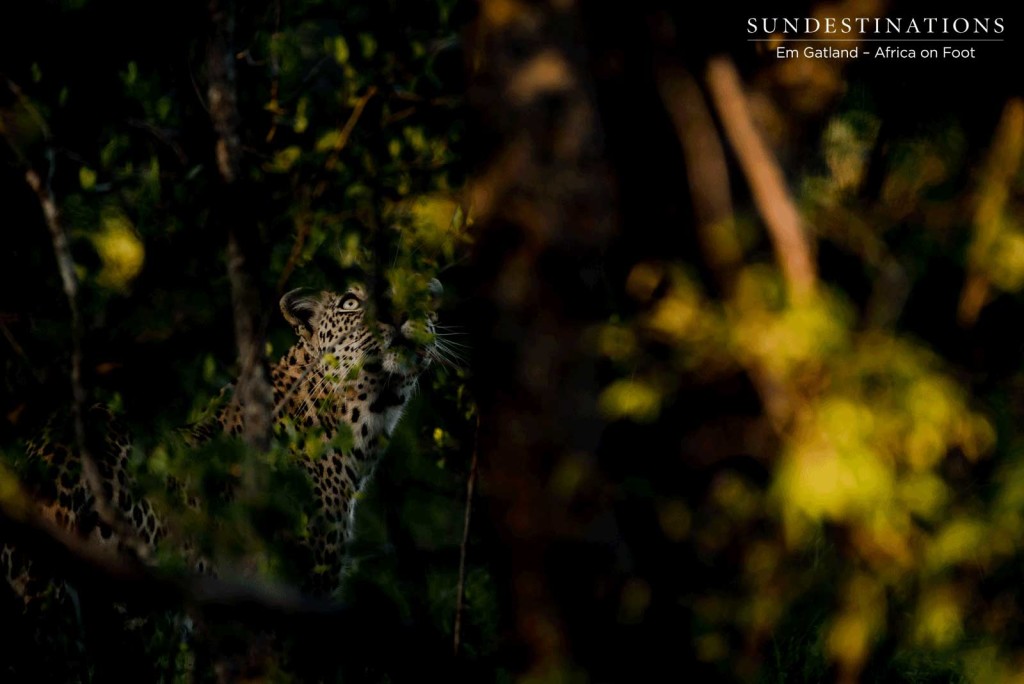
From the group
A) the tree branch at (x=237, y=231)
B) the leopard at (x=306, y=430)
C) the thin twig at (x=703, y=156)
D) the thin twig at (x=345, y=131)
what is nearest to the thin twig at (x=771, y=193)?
the thin twig at (x=703, y=156)

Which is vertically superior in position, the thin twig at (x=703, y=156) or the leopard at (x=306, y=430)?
the thin twig at (x=703, y=156)

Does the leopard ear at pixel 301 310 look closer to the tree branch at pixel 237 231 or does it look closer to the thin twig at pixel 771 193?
the tree branch at pixel 237 231

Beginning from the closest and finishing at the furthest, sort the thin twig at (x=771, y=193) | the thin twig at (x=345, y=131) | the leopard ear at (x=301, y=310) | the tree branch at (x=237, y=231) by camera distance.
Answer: the thin twig at (x=771, y=193)
the thin twig at (x=345, y=131)
the tree branch at (x=237, y=231)
the leopard ear at (x=301, y=310)

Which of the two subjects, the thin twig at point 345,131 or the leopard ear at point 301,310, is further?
the leopard ear at point 301,310

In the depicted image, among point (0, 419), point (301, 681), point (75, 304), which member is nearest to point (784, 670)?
point (301, 681)

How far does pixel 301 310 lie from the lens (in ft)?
22.5

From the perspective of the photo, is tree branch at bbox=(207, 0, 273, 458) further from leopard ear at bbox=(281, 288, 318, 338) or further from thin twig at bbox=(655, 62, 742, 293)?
leopard ear at bbox=(281, 288, 318, 338)

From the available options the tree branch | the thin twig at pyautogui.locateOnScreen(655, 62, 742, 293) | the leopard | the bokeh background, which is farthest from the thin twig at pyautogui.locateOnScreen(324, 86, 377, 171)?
A: the thin twig at pyautogui.locateOnScreen(655, 62, 742, 293)

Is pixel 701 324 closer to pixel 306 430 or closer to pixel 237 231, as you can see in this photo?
pixel 237 231

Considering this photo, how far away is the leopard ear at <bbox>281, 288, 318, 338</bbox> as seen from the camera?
22.3ft

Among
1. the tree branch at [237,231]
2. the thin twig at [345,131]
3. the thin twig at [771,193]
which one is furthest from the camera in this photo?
the tree branch at [237,231]

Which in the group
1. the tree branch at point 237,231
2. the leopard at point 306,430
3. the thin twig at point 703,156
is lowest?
the leopard at point 306,430

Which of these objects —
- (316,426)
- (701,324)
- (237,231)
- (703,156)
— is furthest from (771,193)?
(316,426)

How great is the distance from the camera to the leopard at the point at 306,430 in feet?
17.6
